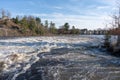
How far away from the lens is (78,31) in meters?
153

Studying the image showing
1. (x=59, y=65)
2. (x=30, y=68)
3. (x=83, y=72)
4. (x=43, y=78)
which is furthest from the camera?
(x=59, y=65)

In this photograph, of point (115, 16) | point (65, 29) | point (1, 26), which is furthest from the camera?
point (65, 29)

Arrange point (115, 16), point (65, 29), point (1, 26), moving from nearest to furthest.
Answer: point (115, 16)
point (1, 26)
point (65, 29)

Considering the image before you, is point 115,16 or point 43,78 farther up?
point 115,16

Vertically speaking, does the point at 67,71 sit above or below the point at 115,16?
below

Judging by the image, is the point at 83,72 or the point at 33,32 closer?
the point at 83,72

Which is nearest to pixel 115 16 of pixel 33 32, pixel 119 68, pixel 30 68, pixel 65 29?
pixel 119 68

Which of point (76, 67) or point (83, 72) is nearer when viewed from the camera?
point (83, 72)

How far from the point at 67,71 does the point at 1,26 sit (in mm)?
105246

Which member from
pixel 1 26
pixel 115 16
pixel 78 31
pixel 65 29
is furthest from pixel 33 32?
pixel 115 16

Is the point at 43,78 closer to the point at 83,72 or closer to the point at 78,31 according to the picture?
the point at 83,72

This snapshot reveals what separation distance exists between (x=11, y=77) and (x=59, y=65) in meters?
3.79

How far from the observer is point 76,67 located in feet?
44.4

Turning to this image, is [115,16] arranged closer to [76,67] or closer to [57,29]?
[76,67]
